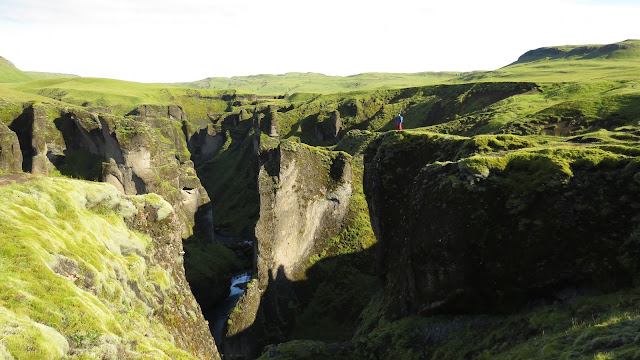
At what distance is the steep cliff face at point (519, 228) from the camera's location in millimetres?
17328

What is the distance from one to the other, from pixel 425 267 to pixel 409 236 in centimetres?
261

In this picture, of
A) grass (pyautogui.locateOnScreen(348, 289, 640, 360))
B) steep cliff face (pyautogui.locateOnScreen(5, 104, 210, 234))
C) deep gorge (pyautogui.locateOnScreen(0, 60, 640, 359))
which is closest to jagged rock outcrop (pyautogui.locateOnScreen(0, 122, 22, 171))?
deep gorge (pyautogui.locateOnScreen(0, 60, 640, 359))

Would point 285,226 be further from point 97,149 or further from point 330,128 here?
point 330,128

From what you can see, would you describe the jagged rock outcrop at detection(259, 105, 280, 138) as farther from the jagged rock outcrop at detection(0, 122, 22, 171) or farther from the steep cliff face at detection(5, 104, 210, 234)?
the jagged rock outcrop at detection(0, 122, 22, 171)

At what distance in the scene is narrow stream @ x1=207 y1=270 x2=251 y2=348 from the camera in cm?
4639

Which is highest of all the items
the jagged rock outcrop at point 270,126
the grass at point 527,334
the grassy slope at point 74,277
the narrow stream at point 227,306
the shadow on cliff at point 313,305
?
the jagged rock outcrop at point 270,126

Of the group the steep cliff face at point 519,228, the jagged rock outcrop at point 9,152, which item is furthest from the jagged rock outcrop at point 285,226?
the jagged rock outcrop at point 9,152

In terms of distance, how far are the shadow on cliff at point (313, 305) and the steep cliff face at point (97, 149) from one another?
1103 inches

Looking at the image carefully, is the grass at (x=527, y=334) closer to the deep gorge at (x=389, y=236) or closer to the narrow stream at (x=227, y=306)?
the deep gorge at (x=389, y=236)

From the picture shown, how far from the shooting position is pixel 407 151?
31.5 m

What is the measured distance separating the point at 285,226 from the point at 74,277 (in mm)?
27266

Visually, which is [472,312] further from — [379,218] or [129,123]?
[129,123]

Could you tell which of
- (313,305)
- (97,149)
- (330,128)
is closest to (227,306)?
(313,305)

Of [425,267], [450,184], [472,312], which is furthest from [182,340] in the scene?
[450,184]
